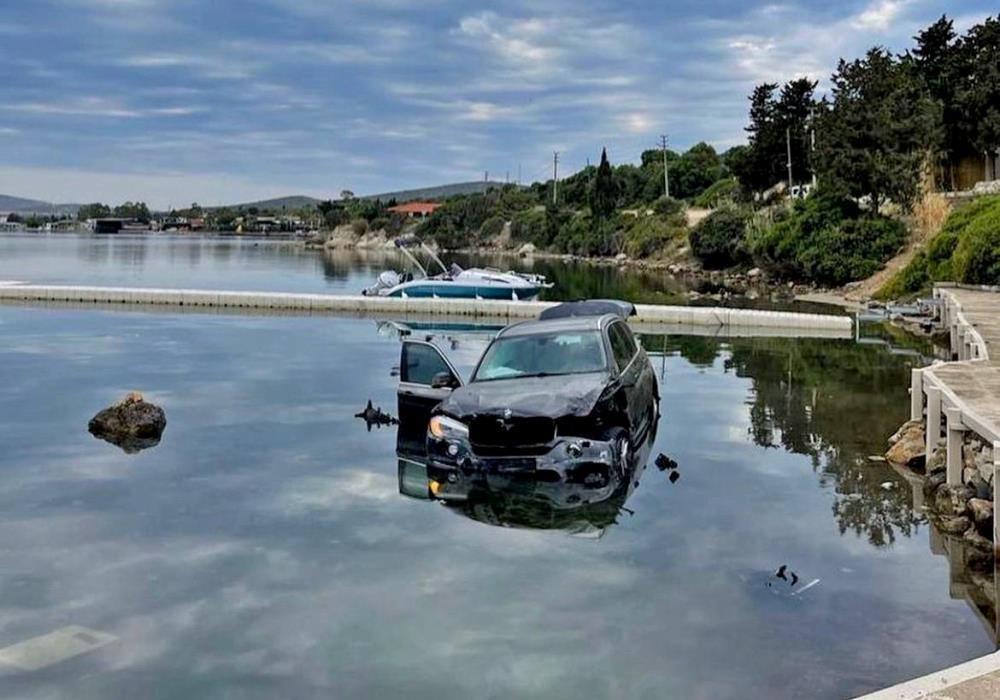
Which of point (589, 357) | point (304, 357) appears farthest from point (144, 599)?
point (304, 357)

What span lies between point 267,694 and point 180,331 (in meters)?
23.9

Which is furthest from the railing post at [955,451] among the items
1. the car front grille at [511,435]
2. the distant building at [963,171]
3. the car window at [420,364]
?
the distant building at [963,171]

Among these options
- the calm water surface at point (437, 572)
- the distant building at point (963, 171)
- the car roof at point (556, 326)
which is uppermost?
the distant building at point (963, 171)

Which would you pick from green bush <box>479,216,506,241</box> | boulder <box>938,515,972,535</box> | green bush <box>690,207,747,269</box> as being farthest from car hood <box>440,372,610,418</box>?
green bush <box>479,216,506,241</box>

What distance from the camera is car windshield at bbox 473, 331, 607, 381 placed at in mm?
12188

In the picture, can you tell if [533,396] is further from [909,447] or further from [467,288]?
[467,288]

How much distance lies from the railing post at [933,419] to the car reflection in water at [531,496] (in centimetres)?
330

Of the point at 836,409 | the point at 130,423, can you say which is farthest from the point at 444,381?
the point at 836,409

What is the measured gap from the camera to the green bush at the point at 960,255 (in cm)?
3095

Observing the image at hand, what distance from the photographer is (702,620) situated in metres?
7.30

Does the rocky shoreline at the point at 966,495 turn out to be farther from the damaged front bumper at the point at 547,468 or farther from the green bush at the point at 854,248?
the green bush at the point at 854,248

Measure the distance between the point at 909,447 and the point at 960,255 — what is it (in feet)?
76.6

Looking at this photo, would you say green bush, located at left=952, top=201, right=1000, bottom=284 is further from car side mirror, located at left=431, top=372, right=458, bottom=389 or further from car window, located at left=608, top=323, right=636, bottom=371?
car side mirror, located at left=431, top=372, right=458, bottom=389

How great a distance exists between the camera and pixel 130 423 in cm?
1400
